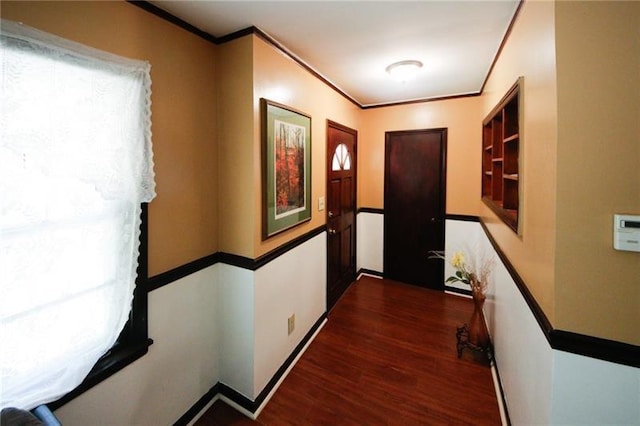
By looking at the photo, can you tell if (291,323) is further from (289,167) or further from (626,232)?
(626,232)

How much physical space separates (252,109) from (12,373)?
1562mm

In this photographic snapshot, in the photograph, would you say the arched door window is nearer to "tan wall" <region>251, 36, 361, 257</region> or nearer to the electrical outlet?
"tan wall" <region>251, 36, 361, 257</region>

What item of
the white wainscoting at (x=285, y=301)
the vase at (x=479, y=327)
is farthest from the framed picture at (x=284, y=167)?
the vase at (x=479, y=327)

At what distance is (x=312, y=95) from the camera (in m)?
2.53

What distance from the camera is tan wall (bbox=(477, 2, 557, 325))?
1.08m

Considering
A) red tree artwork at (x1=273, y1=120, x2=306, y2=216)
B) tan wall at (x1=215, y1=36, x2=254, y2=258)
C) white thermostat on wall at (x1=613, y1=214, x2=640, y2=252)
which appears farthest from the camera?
red tree artwork at (x1=273, y1=120, x2=306, y2=216)

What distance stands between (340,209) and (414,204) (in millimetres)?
1062

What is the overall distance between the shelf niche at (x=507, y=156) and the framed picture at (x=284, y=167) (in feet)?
4.61

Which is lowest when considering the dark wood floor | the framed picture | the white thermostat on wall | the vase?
the dark wood floor

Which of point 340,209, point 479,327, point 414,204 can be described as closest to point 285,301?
point 340,209

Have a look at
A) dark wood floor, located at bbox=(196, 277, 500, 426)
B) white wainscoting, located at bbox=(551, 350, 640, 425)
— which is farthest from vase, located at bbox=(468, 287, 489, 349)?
white wainscoting, located at bbox=(551, 350, 640, 425)

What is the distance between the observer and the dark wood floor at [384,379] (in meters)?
1.87

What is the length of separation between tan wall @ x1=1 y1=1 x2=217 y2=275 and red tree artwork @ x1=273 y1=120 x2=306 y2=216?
419 mm

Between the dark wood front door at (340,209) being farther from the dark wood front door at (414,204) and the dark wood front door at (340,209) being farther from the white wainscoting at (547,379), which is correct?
the white wainscoting at (547,379)
